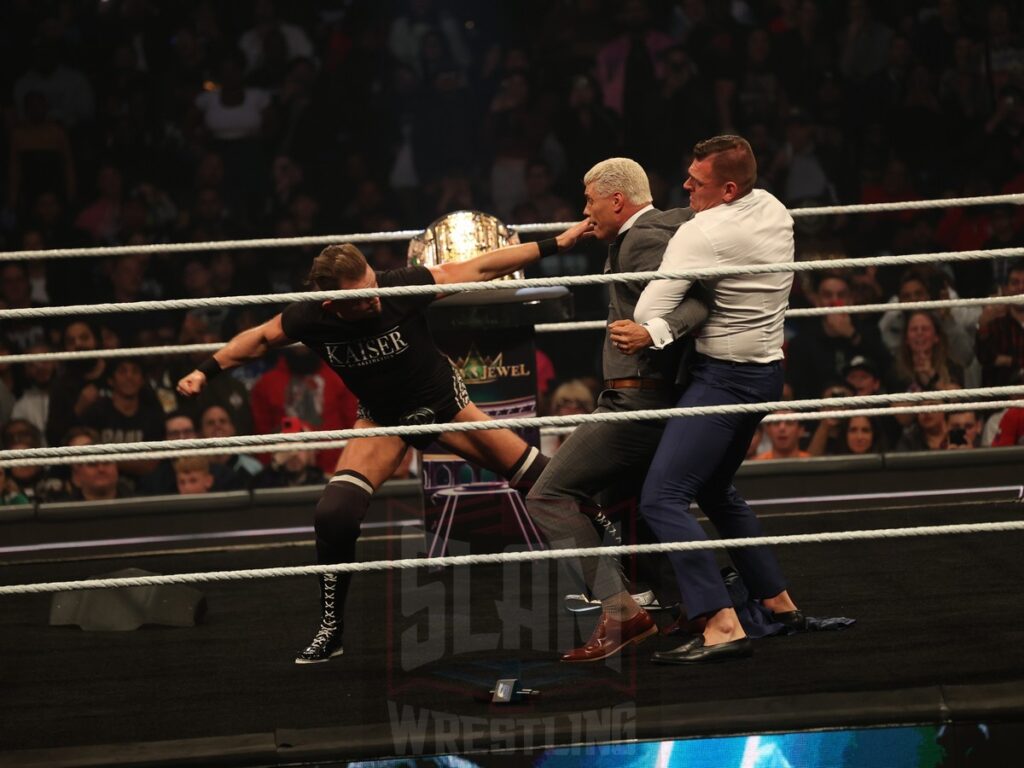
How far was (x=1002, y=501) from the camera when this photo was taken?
4496 millimetres

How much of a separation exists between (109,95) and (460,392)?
4051 millimetres

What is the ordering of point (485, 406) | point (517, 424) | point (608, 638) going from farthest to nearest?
point (485, 406) → point (608, 638) → point (517, 424)

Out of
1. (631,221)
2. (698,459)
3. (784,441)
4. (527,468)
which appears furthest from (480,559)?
(784,441)

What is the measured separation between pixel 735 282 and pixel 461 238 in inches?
48.0

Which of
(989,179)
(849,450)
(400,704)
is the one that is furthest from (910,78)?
(400,704)

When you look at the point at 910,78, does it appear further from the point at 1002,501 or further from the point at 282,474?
the point at 282,474

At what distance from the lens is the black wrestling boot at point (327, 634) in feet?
10.7

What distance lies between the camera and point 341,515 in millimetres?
3279

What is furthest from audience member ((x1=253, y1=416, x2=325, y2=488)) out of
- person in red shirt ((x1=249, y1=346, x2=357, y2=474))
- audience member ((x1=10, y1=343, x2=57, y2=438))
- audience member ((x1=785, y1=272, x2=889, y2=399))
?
audience member ((x1=785, y1=272, x2=889, y2=399))

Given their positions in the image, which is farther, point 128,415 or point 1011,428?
point 128,415

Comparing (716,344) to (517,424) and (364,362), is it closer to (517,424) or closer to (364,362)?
(517,424)

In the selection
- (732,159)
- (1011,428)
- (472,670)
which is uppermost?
(732,159)

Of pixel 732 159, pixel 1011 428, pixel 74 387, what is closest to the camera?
pixel 732 159

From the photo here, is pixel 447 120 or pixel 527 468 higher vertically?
pixel 447 120
